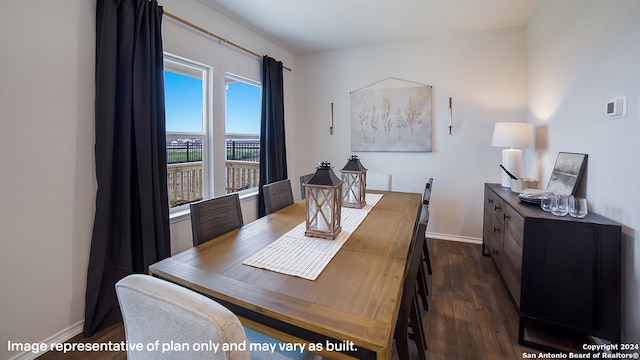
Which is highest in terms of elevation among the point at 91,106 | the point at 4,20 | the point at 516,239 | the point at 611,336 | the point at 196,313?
the point at 4,20

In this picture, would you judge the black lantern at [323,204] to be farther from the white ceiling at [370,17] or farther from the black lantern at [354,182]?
the white ceiling at [370,17]

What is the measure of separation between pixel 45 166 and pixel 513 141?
3672 millimetres

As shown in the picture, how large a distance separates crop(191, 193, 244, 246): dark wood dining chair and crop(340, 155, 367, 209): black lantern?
0.83m

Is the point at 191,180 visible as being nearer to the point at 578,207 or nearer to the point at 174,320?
the point at 174,320

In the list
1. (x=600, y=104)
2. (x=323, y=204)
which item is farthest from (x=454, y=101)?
(x=323, y=204)

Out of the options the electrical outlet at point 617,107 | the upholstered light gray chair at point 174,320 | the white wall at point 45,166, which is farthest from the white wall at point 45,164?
the electrical outlet at point 617,107

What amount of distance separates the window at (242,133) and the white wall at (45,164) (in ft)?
4.77

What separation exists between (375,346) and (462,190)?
3.26 meters

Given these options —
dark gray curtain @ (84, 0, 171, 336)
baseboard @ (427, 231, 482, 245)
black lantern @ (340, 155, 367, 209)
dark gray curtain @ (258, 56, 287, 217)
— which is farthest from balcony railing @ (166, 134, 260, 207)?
baseboard @ (427, 231, 482, 245)

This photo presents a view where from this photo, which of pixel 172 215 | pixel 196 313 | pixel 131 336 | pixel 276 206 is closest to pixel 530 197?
pixel 276 206

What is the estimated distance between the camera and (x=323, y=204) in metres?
1.47

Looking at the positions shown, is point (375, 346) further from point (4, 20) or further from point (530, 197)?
point (4, 20)

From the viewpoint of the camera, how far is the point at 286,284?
3.37ft

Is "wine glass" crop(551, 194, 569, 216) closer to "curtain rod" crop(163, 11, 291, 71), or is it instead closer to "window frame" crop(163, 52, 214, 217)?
"window frame" crop(163, 52, 214, 217)
